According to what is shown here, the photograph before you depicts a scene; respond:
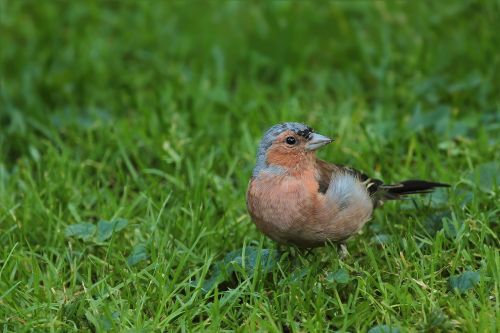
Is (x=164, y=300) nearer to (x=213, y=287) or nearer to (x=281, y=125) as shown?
(x=213, y=287)

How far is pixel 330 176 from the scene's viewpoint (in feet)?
15.0

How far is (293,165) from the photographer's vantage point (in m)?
4.53

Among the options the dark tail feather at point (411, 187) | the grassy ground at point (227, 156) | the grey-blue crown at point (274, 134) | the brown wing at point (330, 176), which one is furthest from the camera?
the dark tail feather at point (411, 187)

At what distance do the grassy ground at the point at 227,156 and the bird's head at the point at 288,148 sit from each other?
0.43 metres

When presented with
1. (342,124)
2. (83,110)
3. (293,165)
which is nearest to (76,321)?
(293,165)

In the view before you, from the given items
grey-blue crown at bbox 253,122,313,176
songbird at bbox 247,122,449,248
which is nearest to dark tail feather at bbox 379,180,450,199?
songbird at bbox 247,122,449,248

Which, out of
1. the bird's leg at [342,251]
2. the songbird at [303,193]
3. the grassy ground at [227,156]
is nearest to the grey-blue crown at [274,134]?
the songbird at [303,193]

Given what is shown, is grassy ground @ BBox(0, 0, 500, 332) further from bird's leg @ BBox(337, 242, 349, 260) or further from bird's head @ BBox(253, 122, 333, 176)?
bird's head @ BBox(253, 122, 333, 176)

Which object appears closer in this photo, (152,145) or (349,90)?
Answer: (152,145)

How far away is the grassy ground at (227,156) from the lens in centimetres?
403

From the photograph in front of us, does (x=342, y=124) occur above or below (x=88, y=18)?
below

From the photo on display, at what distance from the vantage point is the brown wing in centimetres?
448

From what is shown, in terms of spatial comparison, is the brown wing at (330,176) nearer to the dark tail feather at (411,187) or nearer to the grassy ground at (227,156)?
the dark tail feather at (411,187)

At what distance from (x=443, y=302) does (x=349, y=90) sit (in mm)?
3120
